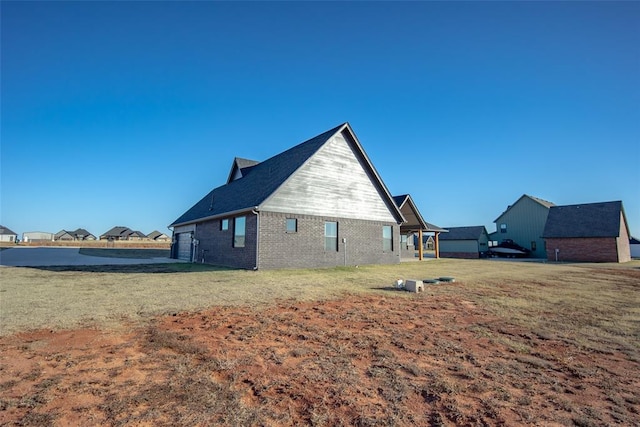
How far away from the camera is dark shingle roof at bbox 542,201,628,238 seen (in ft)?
95.4

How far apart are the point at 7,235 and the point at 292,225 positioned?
127683 mm

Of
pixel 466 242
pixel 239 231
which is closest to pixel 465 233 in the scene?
pixel 466 242

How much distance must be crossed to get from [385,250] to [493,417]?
17.9m

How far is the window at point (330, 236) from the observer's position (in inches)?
695

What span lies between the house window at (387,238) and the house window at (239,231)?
8.98 metres

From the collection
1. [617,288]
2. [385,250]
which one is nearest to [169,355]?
[617,288]

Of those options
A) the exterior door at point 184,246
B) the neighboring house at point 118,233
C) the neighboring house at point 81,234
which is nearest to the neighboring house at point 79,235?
the neighboring house at point 81,234

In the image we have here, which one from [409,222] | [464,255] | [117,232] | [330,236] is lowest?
[464,255]

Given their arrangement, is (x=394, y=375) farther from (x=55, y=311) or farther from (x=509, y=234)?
(x=509, y=234)

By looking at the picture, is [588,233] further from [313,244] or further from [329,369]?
[329,369]

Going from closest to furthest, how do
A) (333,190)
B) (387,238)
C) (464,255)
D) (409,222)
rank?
1. (333,190)
2. (387,238)
3. (409,222)
4. (464,255)

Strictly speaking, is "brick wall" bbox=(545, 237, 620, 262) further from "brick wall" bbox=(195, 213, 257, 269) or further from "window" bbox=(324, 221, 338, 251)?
"brick wall" bbox=(195, 213, 257, 269)

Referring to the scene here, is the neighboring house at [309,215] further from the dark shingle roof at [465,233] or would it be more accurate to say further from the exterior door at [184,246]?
the dark shingle roof at [465,233]

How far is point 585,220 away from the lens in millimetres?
31109
